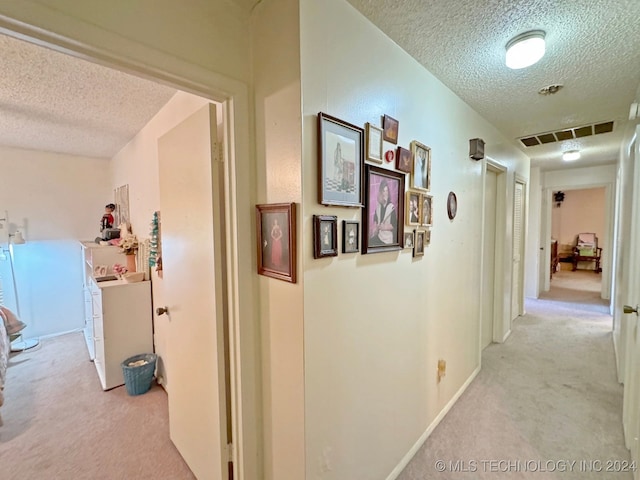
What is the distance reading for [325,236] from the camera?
1.13 meters

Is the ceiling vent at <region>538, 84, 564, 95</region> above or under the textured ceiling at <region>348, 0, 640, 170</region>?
above

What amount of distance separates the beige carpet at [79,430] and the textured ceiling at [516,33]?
2686 mm

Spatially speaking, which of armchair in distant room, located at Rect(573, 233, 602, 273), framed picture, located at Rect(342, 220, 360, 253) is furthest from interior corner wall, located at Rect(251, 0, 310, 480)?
armchair in distant room, located at Rect(573, 233, 602, 273)

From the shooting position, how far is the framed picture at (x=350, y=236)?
3.99ft

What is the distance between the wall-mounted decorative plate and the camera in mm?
2010

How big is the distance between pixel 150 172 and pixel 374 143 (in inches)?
85.7

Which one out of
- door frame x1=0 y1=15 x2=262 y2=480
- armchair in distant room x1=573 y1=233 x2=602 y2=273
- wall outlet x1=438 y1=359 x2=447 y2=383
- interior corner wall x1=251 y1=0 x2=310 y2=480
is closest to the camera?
interior corner wall x1=251 y1=0 x2=310 y2=480

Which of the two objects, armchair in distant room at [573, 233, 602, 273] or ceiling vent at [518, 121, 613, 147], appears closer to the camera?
ceiling vent at [518, 121, 613, 147]

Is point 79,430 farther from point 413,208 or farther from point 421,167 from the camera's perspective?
point 421,167

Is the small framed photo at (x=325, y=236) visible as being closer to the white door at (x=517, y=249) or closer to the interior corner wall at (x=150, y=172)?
the interior corner wall at (x=150, y=172)

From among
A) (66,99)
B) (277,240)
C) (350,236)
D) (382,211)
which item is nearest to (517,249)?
(382,211)

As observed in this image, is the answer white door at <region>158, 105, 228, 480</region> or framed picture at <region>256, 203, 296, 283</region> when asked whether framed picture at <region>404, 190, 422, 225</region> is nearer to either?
framed picture at <region>256, 203, 296, 283</region>

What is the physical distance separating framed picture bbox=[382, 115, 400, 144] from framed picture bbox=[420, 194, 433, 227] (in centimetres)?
41

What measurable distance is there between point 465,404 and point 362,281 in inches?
65.1
